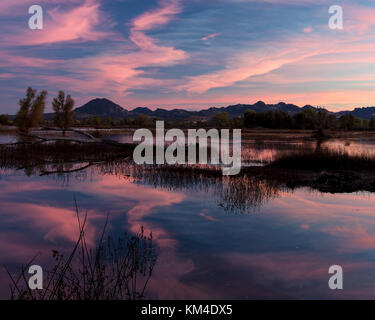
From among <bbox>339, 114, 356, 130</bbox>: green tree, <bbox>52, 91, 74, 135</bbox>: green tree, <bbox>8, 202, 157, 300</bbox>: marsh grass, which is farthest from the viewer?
<bbox>339, 114, 356, 130</bbox>: green tree

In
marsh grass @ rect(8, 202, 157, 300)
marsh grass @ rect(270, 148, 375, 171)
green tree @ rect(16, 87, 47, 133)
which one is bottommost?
marsh grass @ rect(8, 202, 157, 300)

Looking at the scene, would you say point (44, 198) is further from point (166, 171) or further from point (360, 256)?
point (360, 256)

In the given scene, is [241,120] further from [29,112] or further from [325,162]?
[325,162]

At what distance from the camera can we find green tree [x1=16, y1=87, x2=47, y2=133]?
74.4 metres

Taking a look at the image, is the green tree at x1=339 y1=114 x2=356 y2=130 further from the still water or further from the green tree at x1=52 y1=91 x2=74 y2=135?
the still water

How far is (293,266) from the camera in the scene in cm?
857

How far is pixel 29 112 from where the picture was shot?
248ft

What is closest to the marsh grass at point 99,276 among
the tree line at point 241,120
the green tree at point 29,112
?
the tree line at point 241,120

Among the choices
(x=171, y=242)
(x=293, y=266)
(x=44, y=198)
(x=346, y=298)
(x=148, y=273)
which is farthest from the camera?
(x=44, y=198)

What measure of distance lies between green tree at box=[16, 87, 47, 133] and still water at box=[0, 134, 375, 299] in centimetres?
6171

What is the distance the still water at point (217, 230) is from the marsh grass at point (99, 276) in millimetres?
345

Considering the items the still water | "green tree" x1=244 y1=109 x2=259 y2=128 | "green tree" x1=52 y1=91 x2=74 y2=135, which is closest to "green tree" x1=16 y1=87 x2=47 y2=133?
"green tree" x1=52 y1=91 x2=74 y2=135
